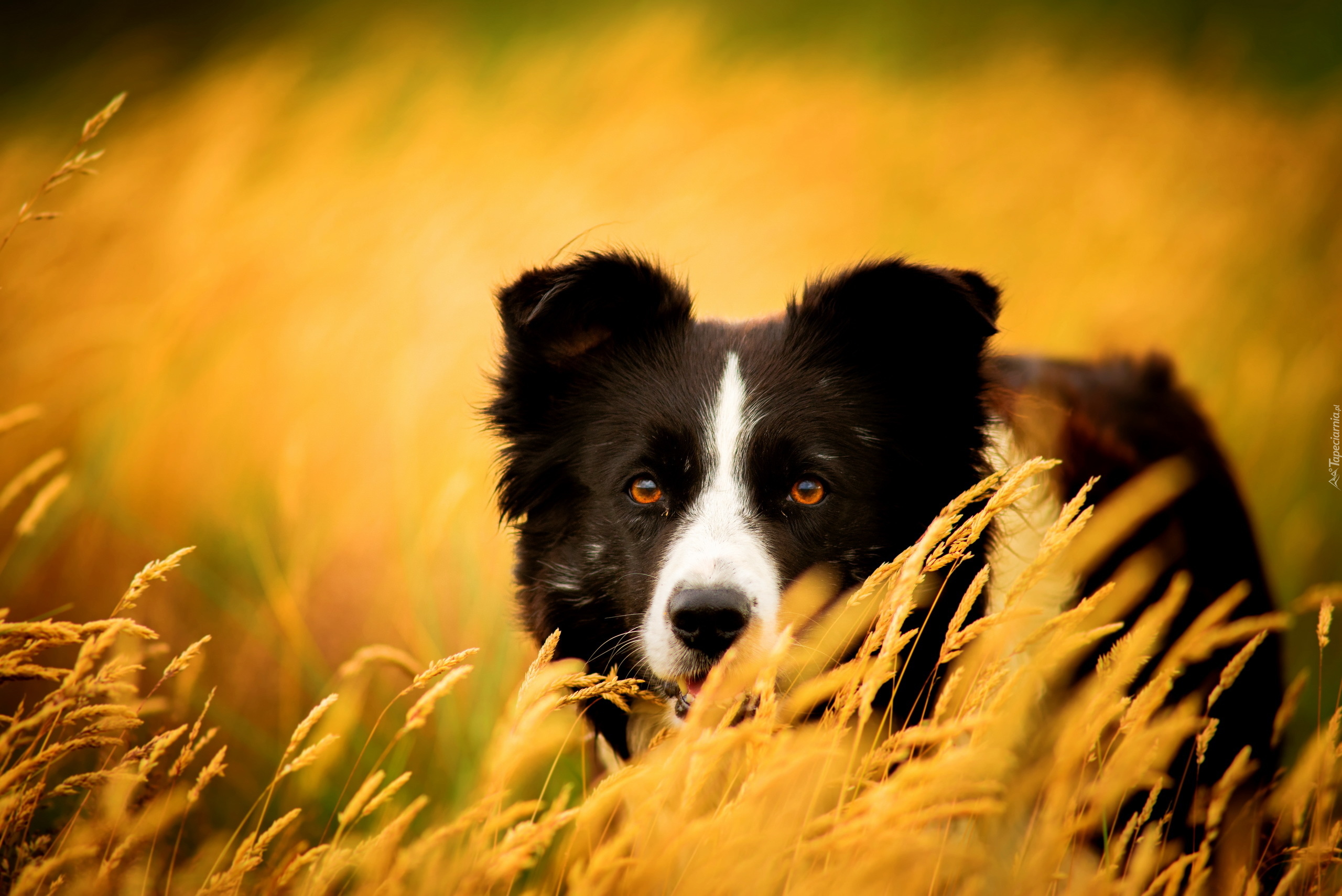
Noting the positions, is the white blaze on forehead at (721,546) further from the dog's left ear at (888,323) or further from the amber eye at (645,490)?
the dog's left ear at (888,323)

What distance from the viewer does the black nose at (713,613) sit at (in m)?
2.29

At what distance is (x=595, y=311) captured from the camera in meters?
3.02

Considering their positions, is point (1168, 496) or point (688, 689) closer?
point (688, 689)

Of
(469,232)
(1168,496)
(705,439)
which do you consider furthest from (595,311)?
(469,232)

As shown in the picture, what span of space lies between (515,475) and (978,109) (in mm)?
6897

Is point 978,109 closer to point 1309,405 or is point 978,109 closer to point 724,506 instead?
point 1309,405

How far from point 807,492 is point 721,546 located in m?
0.39

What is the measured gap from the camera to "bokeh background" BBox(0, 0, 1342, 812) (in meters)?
4.20

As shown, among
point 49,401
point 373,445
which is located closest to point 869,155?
point 373,445

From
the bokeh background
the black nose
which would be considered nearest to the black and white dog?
the black nose

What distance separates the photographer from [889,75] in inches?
330

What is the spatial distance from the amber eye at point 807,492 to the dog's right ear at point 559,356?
29.2 inches

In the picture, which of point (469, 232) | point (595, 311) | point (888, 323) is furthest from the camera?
point (469, 232)

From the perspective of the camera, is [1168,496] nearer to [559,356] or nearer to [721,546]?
[721,546]
